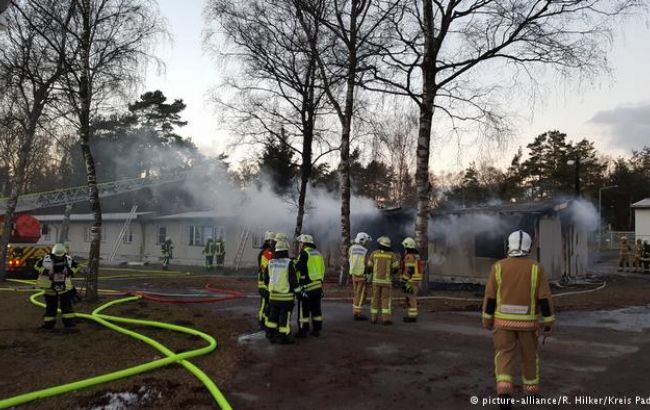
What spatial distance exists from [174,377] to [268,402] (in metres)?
1.39

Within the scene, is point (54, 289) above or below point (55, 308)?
above

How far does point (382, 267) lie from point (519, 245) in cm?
445

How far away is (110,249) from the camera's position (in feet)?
110

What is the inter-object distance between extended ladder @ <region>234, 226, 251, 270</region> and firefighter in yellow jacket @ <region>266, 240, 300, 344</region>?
17.9 m

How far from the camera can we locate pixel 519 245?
5.05 m

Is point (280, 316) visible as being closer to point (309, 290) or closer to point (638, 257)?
point (309, 290)

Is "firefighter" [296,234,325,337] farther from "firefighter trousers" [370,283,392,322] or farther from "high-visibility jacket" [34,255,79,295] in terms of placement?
"high-visibility jacket" [34,255,79,295]

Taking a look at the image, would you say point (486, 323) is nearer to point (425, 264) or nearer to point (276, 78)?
point (425, 264)

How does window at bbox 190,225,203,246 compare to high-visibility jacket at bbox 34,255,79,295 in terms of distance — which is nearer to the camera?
high-visibility jacket at bbox 34,255,79,295

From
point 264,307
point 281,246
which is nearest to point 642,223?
point 264,307

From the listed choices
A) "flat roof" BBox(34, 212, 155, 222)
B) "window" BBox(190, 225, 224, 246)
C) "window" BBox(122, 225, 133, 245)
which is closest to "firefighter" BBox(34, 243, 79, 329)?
"window" BBox(190, 225, 224, 246)

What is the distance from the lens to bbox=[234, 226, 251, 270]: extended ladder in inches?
1011

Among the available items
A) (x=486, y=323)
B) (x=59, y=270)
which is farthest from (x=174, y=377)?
(x=59, y=270)

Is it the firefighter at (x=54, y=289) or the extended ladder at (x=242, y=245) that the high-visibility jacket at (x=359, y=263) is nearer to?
the firefighter at (x=54, y=289)
